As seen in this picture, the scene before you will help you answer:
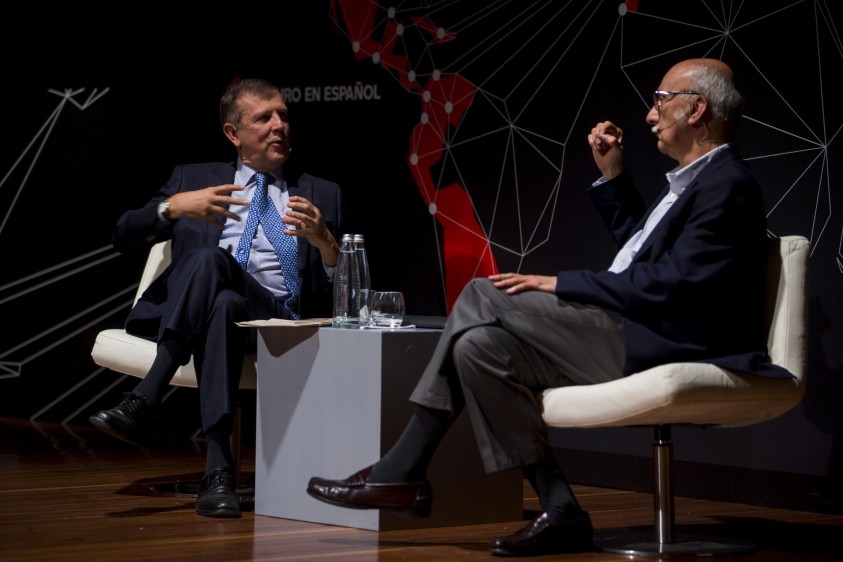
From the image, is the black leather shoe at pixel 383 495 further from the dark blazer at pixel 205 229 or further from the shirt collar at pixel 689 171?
the dark blazer at pixel 205 229

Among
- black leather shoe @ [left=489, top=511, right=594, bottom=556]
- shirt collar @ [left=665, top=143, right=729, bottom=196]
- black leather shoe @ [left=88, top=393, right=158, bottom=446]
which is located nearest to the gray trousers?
black leather shoe @ [left=489, top=511, right=594, bottom=556]

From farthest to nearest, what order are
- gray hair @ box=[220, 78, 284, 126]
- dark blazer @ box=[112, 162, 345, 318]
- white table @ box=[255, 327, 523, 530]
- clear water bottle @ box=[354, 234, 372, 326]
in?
1. gray hair @ box=[220, 78, 284, 126]
2. dark blazer @ box=[112, 162, 345, 318]
3. clear water bottle @ box=[354, 234, 372, 326]
4. white table @ box=[255, 327, 523, 530]

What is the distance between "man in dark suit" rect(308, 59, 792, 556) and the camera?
305 centimetres

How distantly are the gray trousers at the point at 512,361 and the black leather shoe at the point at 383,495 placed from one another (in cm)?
20

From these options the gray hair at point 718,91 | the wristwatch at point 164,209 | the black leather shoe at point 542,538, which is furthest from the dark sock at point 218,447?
the gray hair at point 718,91

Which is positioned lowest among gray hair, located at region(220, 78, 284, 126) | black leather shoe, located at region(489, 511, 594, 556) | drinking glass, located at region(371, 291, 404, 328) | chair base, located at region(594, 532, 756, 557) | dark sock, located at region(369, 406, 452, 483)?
chair base, located at region(594, 532, 756, 557)

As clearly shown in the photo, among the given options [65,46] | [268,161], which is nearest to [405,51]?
[268,161]

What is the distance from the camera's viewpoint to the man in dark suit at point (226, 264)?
367cm

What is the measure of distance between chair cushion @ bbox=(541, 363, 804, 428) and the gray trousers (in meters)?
0.08

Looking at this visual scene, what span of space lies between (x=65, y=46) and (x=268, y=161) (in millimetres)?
2594

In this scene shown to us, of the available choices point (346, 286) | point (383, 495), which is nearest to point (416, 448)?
point (383, 495)

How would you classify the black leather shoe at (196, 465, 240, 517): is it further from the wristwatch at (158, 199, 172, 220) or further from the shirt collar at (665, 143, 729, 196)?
the shirt collar at (665, 143, 729, 196)

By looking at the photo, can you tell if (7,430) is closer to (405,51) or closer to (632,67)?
(405,51)

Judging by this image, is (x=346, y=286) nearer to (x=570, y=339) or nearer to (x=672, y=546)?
(x=570, y=339)
